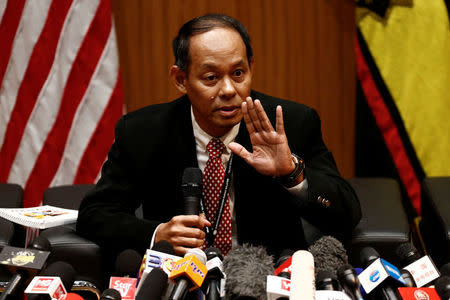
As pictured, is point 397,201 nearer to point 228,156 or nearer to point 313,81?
point 228,156

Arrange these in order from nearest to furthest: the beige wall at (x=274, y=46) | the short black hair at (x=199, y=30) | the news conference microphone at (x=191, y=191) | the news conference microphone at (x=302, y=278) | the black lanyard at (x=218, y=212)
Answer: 1. the news conference microphone at (x=302, y=278)
2. the news conference microphone at (x=191, y=191)
3. the black lanyard at (x=218, y=212)
4. the short black hair at (x=199, y=30)
5. the beige wall at (x=274, y=46)

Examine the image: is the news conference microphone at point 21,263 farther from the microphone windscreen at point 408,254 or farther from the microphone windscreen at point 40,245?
the microphone windscreen at point 408,254

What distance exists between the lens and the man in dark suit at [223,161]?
1.87 metres

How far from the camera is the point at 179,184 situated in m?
2.14

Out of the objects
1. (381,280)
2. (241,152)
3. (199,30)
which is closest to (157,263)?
(381,280)

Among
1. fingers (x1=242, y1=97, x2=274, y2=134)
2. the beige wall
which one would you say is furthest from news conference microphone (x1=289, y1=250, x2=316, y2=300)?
the beige wall

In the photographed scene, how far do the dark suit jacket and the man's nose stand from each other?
18 centimetres

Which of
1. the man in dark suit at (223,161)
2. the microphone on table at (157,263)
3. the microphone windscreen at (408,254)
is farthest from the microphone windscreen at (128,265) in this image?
the microphone windscreen at (408,254)

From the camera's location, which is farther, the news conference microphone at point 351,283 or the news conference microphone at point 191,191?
the news conference microphone at point 191,191

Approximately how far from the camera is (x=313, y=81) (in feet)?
11.9

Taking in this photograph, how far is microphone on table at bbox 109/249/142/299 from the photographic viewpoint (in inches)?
50.0

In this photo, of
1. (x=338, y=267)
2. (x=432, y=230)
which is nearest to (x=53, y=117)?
(x=432, y=230)

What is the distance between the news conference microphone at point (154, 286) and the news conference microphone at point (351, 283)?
0.34m

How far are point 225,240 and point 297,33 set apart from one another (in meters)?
1.84
